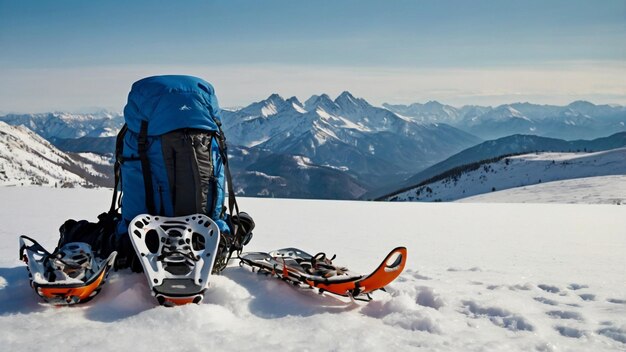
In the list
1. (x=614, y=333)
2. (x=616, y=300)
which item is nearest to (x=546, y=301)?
(x=616, y=300)

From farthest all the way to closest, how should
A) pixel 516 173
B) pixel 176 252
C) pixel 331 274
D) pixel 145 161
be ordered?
pixel 516 173, pixel 145 161, pixel 331 274, pixel 176 252

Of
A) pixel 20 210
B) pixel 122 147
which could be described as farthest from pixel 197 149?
pixel 20 210

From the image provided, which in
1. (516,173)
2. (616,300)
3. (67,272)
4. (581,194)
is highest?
(67,272)

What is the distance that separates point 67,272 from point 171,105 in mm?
1942

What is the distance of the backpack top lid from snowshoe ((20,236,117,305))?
4.66 ft

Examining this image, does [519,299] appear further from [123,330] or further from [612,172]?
[612,172]

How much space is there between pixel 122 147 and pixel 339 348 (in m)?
3.35

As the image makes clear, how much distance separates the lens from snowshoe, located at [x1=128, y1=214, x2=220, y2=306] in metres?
4.08

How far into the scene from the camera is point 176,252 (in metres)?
4.59

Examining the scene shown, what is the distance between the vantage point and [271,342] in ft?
11.7

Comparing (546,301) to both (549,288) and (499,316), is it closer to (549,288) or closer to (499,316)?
(549,288)

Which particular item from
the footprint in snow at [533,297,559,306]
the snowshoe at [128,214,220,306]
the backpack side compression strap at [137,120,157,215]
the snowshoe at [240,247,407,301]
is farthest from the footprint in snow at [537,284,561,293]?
the backpack side compression strap at [137,120,157,215]

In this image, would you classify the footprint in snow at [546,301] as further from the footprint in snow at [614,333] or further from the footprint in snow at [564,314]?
the footprint in snow at [614,333]

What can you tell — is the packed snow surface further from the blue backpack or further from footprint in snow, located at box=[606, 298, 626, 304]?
the blue backpack
